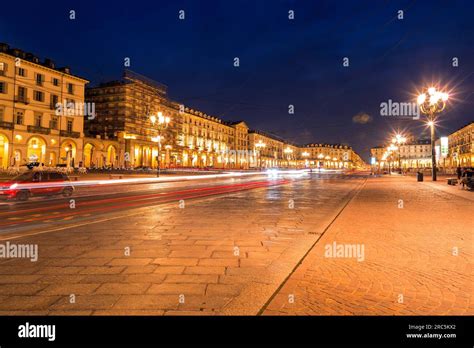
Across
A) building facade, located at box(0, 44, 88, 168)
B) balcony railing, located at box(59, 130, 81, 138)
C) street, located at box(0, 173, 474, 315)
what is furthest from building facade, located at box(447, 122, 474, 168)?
street, located at box(0, 173, 474, 315)

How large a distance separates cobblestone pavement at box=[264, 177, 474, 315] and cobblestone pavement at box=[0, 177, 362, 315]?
340 mm

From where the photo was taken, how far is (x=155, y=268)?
4914 millimetres

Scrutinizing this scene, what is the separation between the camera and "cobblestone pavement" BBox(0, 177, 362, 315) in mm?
3592

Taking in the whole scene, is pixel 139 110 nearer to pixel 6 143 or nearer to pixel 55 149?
pixel 55 149

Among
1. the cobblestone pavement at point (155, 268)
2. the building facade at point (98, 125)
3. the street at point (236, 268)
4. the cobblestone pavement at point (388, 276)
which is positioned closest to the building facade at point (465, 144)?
the building facade at point (98, 125)

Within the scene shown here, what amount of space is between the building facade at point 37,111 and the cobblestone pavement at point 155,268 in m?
42.3

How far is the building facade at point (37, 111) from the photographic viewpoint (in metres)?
41.2

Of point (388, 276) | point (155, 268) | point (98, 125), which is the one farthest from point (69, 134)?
point (388, 276)

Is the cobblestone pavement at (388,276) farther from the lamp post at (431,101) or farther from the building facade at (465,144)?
the building facade at (465,144)

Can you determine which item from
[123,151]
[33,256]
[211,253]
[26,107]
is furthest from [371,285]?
[123,151]

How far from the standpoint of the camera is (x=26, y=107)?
44000 mm

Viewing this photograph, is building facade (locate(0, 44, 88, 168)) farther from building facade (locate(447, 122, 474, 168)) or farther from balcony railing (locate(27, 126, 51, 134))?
building facade (locate(447, 122, 474, 168))

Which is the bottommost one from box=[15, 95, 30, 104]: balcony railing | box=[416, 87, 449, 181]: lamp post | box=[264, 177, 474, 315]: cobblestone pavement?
box=[264, 177, 474, 315]: cobblestone pavement
